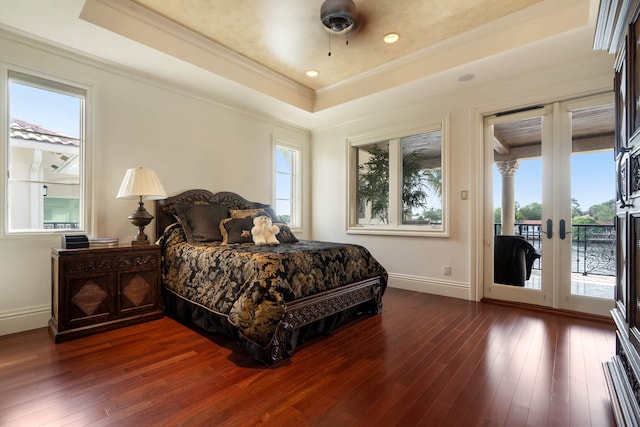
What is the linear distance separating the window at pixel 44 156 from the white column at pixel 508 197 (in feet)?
15.4

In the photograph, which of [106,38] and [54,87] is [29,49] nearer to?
[54,87]

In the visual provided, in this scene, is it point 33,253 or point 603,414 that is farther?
point 33,253

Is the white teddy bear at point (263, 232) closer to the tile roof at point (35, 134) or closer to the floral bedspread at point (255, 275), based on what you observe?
the floral bedspread at point (255, 275)

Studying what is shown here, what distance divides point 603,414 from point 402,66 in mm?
3526

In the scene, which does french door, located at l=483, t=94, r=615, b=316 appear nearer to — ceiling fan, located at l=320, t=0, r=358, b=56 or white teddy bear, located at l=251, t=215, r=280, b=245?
ceiling fan, located at l=320, t=0, r=358, b=56

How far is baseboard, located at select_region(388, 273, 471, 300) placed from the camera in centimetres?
373

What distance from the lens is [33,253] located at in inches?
107

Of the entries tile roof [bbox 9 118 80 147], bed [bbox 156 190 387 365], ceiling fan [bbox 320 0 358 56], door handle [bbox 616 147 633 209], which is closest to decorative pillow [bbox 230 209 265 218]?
bed [bbox 156 190 387 365]

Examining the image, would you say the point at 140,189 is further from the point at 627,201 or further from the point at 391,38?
the point at 627,201

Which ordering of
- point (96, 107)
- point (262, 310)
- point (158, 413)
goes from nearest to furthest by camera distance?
1. point (158, 413)
2. point (262, 310)
3. point (96, 107)

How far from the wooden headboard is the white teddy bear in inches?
35.2

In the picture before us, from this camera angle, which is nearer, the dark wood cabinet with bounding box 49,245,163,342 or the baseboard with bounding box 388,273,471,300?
the dark wood cabinet with bounding box 49,245,163,342

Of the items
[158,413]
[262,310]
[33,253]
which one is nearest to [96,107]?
[33,253]

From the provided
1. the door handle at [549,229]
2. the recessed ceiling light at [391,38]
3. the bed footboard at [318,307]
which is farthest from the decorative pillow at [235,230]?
the door handle at [549,229]
